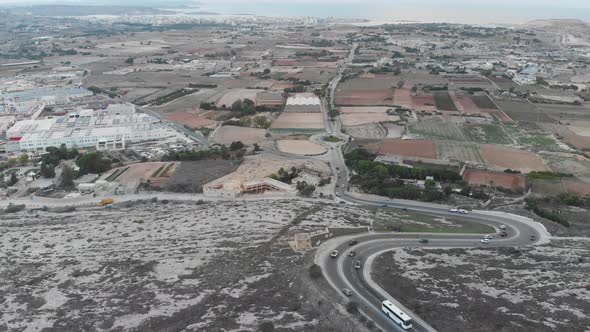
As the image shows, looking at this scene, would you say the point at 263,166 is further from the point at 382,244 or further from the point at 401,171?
the point at 382,244

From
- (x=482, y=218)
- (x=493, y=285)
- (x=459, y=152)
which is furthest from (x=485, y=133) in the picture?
(x=493, y=285)

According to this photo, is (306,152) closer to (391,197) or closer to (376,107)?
(391,197)

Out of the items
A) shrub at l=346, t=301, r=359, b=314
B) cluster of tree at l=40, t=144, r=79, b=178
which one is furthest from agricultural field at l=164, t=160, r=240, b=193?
shrub at l=346, t=301, r=359, b=314

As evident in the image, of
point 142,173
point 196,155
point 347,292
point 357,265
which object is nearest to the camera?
point 347,292

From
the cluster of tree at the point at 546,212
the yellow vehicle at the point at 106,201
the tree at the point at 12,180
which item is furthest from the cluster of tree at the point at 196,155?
the cluster of tree at the point at 546,212

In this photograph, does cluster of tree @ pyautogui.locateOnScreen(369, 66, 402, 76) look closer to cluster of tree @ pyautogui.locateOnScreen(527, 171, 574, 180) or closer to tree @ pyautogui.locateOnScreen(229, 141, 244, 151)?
tree @ pyautogui.locateOnScreen(229, 141, 244, 151)

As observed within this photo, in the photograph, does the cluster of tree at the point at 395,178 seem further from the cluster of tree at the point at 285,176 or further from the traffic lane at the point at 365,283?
the traffic lane at the point at 365,283
